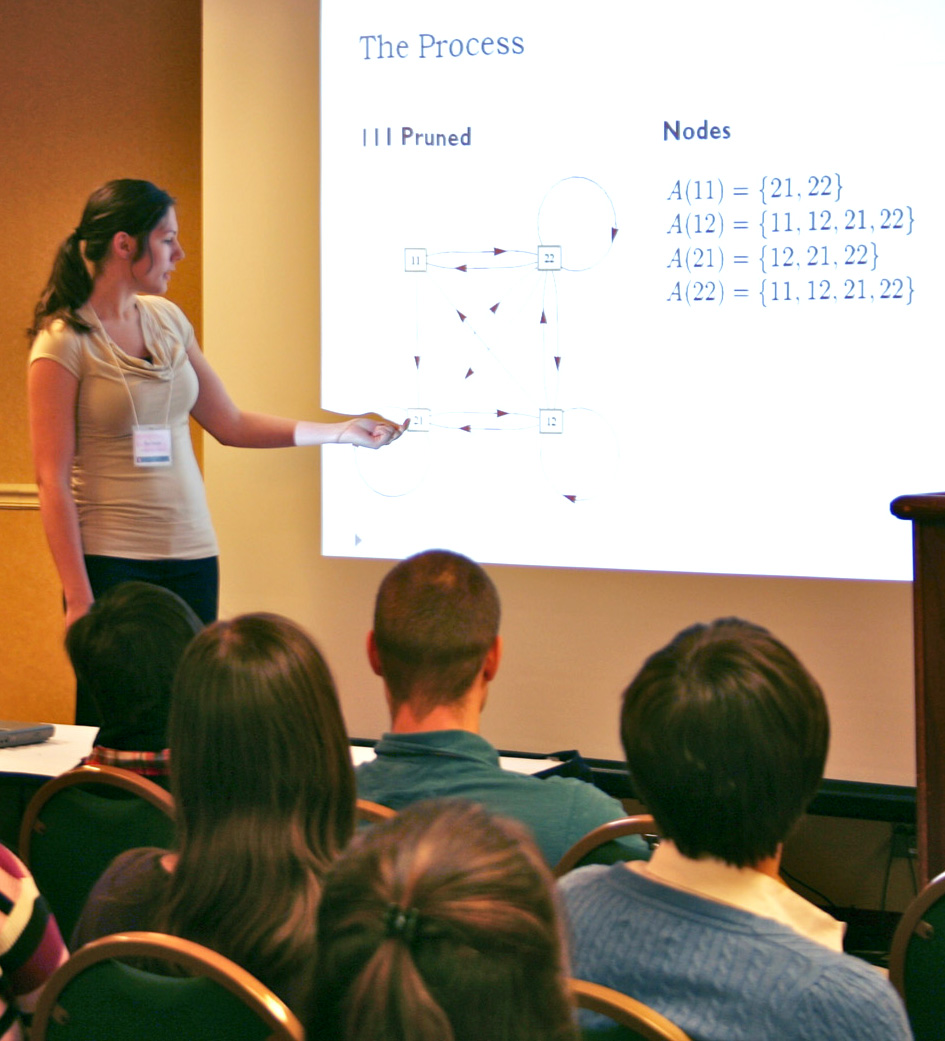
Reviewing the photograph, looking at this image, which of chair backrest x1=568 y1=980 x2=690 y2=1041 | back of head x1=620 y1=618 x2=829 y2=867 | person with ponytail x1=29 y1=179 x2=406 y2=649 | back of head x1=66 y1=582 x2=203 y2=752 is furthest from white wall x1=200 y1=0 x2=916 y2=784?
chair backrest x1=568 y1=980 x2=690 y2=1041

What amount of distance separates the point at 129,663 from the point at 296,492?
5.87 feet

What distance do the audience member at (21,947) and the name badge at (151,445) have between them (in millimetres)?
1808

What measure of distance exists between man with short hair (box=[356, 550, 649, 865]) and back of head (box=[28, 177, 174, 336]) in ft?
4.52

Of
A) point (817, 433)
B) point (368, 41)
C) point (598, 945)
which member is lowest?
point (598, 945)

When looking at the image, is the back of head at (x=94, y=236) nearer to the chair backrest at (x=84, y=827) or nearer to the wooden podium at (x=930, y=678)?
the chair backrest at (x=84, y=827)

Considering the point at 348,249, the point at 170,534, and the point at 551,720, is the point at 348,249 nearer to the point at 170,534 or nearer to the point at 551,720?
the point at 170,534

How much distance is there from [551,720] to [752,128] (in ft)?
5.36

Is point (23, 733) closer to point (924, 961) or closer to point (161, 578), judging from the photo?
point (161, 578)

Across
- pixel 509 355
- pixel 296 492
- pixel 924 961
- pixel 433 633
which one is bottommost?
pixel 924 961

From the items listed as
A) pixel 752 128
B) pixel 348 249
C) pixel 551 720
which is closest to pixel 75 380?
pixel 348 249

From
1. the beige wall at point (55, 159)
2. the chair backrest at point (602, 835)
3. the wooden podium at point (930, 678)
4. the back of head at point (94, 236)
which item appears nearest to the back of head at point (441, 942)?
the chair backrest at point (602, 835)

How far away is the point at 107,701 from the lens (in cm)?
189

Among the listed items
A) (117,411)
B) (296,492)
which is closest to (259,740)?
(117,411)

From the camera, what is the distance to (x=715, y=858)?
113 centimetres
